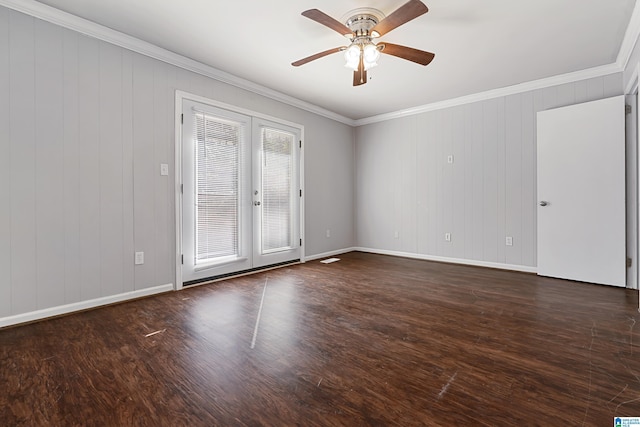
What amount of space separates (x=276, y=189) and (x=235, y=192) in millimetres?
743

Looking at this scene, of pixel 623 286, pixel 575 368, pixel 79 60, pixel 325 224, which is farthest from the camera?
pixel 325 224

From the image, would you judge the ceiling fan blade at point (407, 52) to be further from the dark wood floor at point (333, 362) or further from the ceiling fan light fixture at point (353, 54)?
the dark wood floor at point (333, 362)

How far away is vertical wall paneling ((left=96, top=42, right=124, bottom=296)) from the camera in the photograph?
108 inches

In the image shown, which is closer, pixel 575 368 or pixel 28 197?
pixel 575 368

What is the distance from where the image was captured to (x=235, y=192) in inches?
151

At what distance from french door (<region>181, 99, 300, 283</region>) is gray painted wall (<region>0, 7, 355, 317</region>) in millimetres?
216

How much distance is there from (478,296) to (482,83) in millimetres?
2848

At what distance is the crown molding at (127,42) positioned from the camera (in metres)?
2.35

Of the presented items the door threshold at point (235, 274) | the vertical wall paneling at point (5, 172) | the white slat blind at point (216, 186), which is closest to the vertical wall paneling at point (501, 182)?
the door threshold at point (235, 274)

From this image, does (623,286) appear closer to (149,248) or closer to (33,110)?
(149,248)

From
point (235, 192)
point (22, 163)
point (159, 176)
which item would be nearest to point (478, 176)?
point (235, 192)

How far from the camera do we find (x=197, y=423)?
1.26 metres

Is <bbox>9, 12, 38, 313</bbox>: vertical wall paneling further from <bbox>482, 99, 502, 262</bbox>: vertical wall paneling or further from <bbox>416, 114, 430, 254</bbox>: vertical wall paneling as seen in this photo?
<bbox>482, 99, 502, 262</bbox>: vertical wall paneling

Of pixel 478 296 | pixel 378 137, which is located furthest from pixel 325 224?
pixel 478 296
